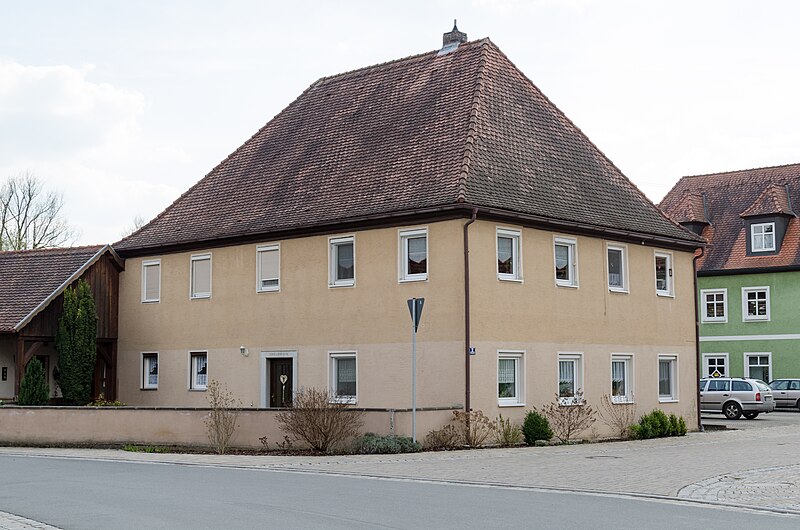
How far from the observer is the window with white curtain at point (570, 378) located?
28.1 m

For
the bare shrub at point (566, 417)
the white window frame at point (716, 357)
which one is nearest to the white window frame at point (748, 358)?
the white window frame at point (716, 357)

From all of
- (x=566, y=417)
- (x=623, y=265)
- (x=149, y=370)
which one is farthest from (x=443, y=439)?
(x=149, y=370)

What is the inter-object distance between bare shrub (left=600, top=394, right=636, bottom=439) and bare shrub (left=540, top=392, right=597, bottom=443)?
130cm

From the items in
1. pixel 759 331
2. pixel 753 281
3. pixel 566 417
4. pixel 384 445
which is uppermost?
pixel 753 281

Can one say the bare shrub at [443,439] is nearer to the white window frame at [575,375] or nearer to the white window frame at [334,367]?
the white window frame at [334,367]

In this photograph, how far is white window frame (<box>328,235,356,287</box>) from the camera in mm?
28094

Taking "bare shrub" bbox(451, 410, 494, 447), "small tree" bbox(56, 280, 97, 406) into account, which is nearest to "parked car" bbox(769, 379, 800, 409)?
"bare shrub" bbox(451, 410, 494, 447)

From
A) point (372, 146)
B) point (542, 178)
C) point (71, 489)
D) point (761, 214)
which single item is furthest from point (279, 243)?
point (761, 214)

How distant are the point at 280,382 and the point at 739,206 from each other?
102 ft

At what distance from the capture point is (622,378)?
3020cm

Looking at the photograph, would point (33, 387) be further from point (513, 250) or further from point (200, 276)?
point (513, 250)

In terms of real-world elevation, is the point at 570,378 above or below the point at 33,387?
above

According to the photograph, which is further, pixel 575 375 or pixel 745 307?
pixel 745 307

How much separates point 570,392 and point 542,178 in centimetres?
546
